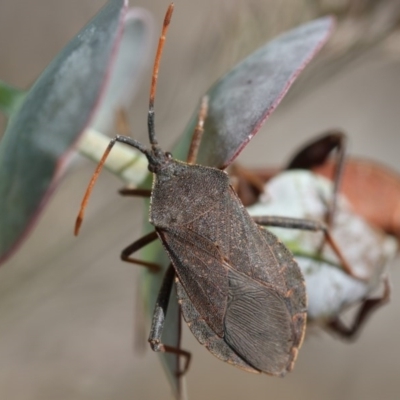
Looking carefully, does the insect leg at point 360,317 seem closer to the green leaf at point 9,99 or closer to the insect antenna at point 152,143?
the insect antenna at point 152,143

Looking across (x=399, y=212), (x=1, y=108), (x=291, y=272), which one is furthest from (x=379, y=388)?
(x=1, y=108)

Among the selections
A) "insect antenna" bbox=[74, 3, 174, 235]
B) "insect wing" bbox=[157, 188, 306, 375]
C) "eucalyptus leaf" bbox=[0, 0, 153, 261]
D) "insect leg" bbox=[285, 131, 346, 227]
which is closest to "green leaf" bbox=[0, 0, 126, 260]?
"eucalyptus leaf" bbox=[0, 0, 153, 261]

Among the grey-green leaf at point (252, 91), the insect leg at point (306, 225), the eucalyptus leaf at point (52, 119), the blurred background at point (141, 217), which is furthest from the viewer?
the blurred background at point (141, 217)

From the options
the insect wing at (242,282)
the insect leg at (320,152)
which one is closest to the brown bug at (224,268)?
the insect wing at (242,282)

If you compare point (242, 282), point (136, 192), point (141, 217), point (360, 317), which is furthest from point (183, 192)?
point (141, 217)

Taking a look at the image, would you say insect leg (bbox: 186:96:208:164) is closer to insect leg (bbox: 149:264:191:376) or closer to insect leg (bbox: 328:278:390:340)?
insect leg (bbox: 149:264:191:376)

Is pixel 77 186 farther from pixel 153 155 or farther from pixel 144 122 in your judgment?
pixel 153 155

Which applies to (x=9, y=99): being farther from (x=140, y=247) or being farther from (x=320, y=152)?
(x=320, y=152)
